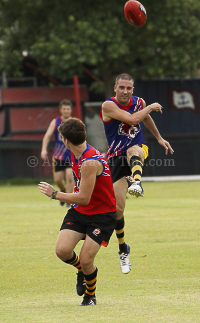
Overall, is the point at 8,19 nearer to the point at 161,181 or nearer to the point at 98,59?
the point at 98,59

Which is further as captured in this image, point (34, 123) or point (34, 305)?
point (34, 123)

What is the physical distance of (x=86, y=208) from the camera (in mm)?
6227

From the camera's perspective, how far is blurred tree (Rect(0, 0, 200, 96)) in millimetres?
22622

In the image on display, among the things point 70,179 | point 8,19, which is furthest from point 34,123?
point 70,179

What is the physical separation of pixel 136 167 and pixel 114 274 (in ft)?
4.88

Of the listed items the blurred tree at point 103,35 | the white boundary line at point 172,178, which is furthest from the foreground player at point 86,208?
the blurred tree at point 103,35

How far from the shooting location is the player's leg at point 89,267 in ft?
19.7

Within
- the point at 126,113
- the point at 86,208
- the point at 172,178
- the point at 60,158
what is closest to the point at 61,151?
the point at 60,158

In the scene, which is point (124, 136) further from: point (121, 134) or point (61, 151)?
point (61, 151)

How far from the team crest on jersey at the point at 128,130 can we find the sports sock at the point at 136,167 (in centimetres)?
37

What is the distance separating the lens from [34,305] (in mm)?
5895

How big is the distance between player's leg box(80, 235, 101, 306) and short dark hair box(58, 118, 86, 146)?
997 millimetres

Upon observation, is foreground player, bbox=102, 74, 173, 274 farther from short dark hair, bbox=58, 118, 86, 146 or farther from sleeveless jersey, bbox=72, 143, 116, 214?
short dark hair, bbox=58, 118, 86, 146

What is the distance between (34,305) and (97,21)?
17925 millimetres
